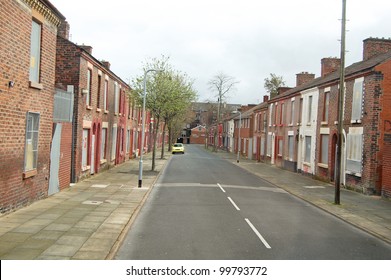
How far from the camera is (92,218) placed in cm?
1207

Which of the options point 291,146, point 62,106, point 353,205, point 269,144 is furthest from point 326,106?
Result: point 62,106

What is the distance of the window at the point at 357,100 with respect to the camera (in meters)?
22.1

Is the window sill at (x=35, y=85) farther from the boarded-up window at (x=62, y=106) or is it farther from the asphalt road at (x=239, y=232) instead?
the asphalt road at (x=239, y=232)

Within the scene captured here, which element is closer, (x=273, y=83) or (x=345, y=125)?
(x=345, y=125)

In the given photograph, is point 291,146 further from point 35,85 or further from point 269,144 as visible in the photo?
point 35,85

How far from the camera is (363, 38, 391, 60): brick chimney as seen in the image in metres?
26.4

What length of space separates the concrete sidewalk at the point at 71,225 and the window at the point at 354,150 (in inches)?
448

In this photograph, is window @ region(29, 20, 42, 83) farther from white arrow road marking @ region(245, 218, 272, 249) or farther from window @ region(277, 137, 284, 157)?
window @ region(277, 137, 284, 157)

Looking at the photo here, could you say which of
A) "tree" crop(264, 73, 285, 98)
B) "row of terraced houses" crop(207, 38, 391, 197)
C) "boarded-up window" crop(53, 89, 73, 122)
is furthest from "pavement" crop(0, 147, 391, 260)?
"tree" crop(264, 73, 285, 98)

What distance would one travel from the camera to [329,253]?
9.05 m

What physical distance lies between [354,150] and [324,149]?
5282mm

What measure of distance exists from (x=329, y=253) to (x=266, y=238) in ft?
5.68

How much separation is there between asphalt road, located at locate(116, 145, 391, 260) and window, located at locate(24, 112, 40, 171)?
13.0 feet

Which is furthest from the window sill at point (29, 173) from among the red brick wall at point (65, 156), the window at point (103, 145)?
the window at point (103, 145)
